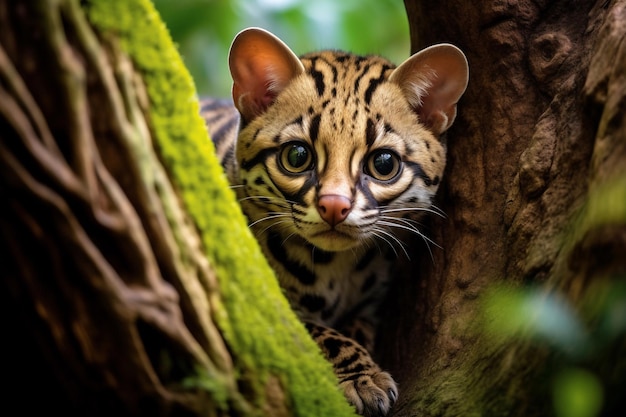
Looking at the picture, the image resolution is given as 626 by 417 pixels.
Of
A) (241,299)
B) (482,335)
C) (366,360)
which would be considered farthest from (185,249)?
(366,360)

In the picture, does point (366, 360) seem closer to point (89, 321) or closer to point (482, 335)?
point (482, 335)

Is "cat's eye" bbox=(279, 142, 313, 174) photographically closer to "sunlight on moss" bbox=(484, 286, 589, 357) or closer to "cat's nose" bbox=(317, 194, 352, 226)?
"cat's nose" bbox=(317, 194, 352, 226)

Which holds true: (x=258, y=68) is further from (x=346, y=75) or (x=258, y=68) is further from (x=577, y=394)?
(x=577, y=394)

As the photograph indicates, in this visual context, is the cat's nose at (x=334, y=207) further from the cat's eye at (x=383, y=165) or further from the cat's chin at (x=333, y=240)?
the cat's eye at (x=383, y=165)

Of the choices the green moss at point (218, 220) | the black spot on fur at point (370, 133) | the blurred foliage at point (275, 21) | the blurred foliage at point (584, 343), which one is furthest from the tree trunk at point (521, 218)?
the blurred foliage at point (275, 21)

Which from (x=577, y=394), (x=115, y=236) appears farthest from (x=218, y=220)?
(x=577, y=394)

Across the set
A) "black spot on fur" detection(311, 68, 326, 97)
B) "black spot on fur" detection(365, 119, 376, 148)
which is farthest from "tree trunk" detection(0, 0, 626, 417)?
"black spot on fur" detection(311, 68, 326, 97)
